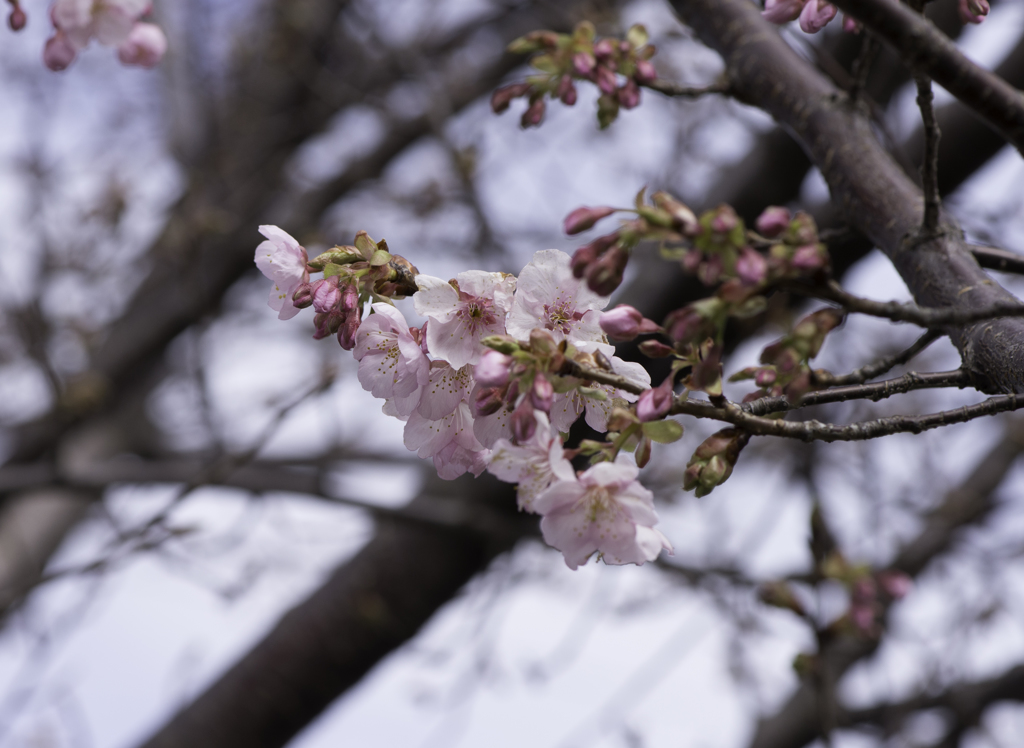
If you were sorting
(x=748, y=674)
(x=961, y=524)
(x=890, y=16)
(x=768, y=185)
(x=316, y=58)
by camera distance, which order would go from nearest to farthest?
(x=890, y=16) → (x=768, y=185) → (x=961, y=524) → (x=748, y=674) → (x=316, y=58)

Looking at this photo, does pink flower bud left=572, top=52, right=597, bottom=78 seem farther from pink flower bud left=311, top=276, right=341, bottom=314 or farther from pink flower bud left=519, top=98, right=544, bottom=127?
pink flower bud left=311, top=276, right=341, bottom=314

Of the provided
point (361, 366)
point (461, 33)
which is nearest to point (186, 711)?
point (361, 366)

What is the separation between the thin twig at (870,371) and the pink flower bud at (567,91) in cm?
85

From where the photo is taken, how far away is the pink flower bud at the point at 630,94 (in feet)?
4.91

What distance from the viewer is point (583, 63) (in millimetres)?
1430

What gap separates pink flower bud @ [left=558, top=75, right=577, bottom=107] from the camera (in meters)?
1.50

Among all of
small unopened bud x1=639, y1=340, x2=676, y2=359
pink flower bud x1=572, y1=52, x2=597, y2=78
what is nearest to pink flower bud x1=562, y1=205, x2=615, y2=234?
small unopened bud x1=639, y1=340, x2=676, y2=359

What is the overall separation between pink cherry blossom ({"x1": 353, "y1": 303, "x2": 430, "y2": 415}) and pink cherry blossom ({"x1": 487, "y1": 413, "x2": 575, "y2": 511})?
0.14 m

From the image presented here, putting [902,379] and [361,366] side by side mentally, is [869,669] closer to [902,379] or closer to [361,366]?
[902,379]

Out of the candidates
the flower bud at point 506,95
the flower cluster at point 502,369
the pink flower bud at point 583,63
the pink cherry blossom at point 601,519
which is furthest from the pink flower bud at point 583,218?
the flower bud at point 506,95

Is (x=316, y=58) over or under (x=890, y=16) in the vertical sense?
under

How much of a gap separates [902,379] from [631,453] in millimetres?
318

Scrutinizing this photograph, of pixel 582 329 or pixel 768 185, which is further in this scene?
pixel 768 185

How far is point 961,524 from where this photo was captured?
3539 mm
